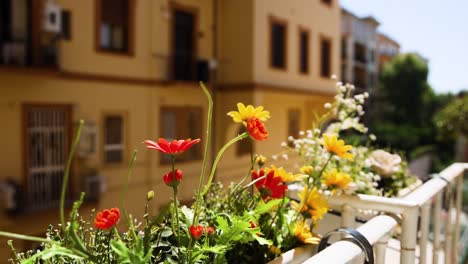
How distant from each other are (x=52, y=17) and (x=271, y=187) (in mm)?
7100

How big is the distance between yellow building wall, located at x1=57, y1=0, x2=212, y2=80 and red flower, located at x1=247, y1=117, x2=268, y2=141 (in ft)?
24.9

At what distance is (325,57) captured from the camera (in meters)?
13.4

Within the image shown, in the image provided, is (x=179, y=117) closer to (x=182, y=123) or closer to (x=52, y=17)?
(x=182, y=123)

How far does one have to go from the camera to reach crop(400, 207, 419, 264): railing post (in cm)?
110

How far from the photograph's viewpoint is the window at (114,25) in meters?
8.60

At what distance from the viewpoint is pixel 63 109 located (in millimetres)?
7941

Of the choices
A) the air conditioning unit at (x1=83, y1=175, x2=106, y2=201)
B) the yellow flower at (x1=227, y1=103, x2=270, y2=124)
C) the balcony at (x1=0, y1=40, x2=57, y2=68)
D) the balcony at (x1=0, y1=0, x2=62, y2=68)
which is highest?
the balcony at (x1=0, y1=0, x2=62, y2=68)

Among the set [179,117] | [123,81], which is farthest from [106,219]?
[179,117]

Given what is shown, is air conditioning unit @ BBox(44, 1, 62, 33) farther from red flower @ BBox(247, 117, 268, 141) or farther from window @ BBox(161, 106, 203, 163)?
red flower @ BBox(247, 117, 268, 141)

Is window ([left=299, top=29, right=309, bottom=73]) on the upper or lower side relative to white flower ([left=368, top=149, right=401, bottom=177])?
upper

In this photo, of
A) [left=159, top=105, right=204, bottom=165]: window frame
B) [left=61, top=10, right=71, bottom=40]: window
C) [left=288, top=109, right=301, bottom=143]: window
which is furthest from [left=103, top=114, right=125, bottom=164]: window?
[left=288, top=109, right=301, bottom=143]: window

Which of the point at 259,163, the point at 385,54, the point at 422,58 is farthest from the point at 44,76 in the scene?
the point at 385,54

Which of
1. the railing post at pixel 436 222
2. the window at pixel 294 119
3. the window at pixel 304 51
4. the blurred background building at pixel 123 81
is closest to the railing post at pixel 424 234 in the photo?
the railing post at pixel 436 222

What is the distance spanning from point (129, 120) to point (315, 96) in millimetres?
5796
